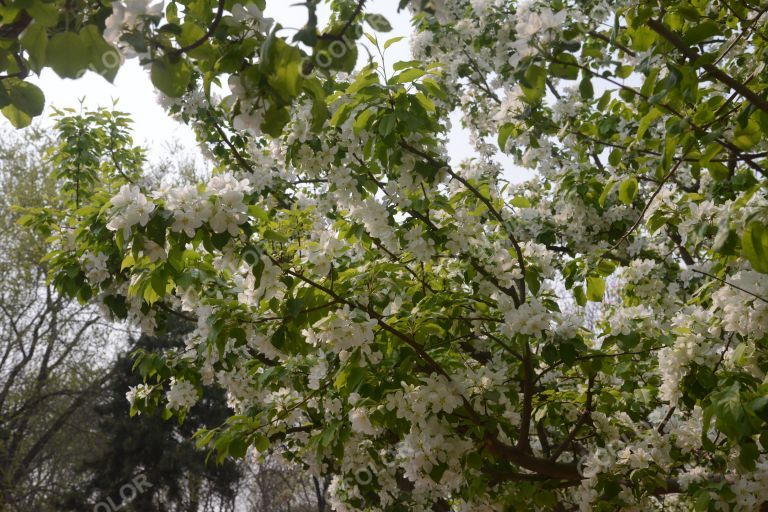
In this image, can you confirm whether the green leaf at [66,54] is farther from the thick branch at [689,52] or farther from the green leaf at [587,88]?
the thick branch at [689,52]

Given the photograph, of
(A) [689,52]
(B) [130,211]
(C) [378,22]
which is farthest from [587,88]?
(B) [130,211]

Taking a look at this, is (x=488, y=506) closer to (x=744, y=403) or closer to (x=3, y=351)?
(x=744, y=403)

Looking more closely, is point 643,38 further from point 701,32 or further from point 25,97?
point 25,97

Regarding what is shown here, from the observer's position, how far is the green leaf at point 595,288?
2.77m

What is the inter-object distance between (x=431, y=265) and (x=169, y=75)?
7.35ft

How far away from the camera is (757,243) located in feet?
4.48

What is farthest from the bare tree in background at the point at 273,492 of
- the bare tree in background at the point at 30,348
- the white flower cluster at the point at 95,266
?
the white flower cluster at the point at 95,266

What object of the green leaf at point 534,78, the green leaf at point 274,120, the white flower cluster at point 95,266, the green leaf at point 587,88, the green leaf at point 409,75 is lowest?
the green leaf at point 274,120

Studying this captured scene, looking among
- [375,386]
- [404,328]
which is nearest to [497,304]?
[404,328]

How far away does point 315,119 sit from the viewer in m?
1.18

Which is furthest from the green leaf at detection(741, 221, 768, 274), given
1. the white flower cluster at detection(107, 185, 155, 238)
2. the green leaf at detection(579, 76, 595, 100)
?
the white flower cluster at detection(107, 185, 155, 238)

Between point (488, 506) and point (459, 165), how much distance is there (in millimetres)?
2174

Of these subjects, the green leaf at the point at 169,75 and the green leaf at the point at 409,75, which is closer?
the green leaf at the point at 169,75

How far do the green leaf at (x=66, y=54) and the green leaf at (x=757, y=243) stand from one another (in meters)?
1.37
